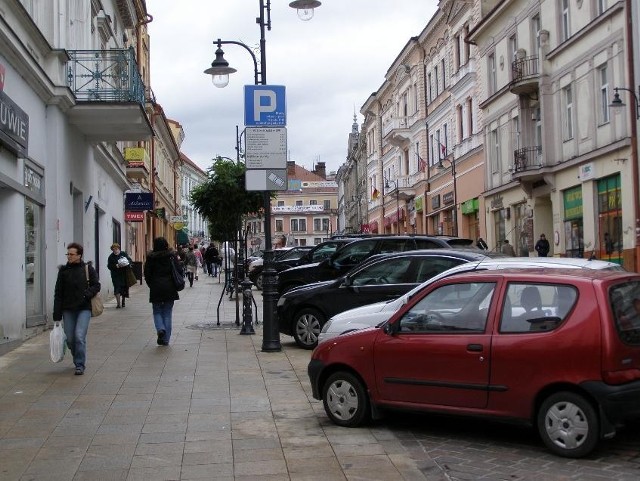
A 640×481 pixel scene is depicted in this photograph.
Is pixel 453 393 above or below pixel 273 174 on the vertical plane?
below

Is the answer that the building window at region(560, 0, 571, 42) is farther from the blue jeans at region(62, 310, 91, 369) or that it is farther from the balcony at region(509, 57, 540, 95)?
the blue jeans at region(62, 310, 91, 369)

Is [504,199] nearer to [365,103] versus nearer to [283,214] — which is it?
[365,103]

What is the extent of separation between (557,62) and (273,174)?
61.9ft

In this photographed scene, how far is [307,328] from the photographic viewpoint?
499 inches

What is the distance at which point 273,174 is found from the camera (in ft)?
41.9

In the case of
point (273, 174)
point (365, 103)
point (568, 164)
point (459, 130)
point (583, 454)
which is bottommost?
point (583, 454)

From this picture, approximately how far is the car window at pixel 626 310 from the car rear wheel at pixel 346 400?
234 centimetres

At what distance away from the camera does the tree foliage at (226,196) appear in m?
25.0

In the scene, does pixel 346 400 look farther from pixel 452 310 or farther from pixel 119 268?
pixel 119 268

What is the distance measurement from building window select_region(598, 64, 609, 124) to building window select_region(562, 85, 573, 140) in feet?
7.81

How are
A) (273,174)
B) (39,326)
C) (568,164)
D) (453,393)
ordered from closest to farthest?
(453,393)
(273,174)
(39,326)
(568,164)

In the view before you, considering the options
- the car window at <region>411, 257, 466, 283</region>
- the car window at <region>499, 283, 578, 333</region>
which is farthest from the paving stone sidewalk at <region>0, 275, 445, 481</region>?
the car window at <region>411, 257, 466, 283</region>

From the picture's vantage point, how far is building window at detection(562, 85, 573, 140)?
27609 mm

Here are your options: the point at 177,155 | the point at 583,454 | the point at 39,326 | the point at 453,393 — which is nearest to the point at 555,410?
the point at 583,454
